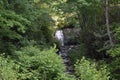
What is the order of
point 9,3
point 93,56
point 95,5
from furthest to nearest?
point 93,56 → point 95,5 → point 9,3

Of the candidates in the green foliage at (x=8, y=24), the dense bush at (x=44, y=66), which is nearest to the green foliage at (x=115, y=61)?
the dense bush at (x=44, y=66)

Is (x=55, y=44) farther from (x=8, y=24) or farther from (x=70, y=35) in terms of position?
(x=70, y=35)

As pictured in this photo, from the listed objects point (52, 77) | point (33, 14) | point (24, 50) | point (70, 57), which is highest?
point (33, 14)

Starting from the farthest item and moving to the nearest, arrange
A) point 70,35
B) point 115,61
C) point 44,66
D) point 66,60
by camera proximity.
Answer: point 70,35 → point 66,60 → point 115,61 → point 44,66

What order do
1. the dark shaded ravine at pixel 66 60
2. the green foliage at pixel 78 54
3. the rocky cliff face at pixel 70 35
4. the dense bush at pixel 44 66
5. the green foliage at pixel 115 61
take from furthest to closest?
the rocky cliff face at pixel 70 35, the green foliage at pixel 78 54, the dark shaded ravine at pixel 66 60, the green foliage at pixel 115 61, the dense bush at pixel 44 66

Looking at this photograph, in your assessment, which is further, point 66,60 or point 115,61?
point 66,60

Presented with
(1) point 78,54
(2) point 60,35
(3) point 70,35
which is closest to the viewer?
(1) point 78,54

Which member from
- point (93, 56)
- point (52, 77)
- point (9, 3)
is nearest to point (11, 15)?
point (9, 3)

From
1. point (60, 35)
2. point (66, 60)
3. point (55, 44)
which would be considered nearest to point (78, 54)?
point (66, 60)

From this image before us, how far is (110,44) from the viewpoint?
1127 cm

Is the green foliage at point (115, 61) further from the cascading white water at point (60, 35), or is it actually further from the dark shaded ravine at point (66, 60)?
the cascading white water at point (60, 35)

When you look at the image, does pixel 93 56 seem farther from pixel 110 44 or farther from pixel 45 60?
pixel 45 60

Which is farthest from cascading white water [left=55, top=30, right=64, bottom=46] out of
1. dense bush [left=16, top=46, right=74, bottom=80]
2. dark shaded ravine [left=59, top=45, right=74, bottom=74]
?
dense bush [left=16, top=46, right=74, bottom=80]

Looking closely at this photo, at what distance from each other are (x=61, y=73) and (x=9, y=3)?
3.45 meters
